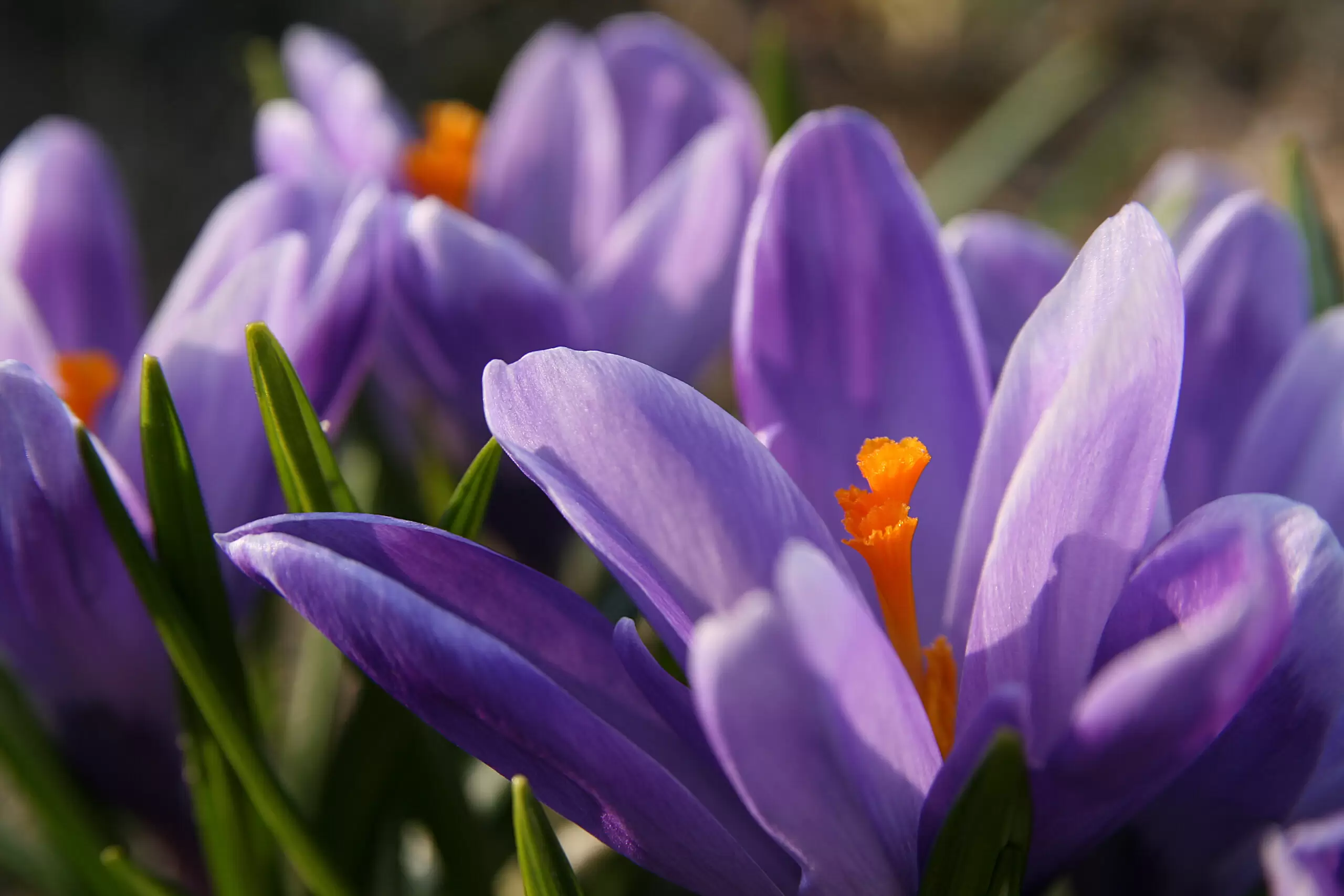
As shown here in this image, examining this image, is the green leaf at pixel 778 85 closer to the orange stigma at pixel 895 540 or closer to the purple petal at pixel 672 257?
the purple petal at pixel 672 257

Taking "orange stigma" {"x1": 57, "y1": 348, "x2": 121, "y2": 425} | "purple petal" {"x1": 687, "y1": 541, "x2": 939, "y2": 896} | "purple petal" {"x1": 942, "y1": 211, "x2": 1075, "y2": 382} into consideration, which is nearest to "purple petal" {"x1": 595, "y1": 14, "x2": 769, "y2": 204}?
"purple petal" {"x1": 942, "y1": 211, "x2": 1075, "y2": 382}

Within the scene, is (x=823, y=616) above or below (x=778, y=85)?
below

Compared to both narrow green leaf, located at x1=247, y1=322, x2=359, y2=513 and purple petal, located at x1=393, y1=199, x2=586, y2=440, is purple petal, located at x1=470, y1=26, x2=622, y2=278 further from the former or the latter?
narrow green leaf, located at x1=247, y1=322, x2=359, y2=513

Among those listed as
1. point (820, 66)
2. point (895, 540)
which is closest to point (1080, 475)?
point (895, 540)

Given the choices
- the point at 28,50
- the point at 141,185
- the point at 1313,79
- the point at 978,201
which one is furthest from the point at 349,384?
the point at 1313,79

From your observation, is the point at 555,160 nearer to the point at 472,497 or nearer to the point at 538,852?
the point at 472,497

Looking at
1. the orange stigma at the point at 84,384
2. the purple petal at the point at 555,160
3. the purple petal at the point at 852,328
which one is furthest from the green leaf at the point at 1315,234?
the orange stigma at the point at 84,384

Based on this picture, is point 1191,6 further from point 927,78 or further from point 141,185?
point 141,185
